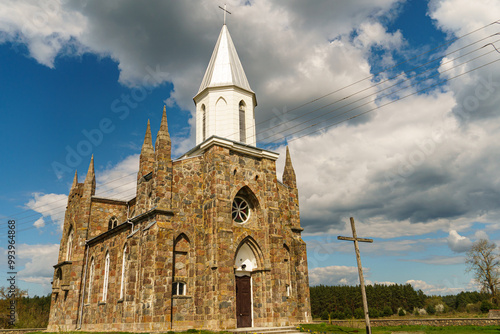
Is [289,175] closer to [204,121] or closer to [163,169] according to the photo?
[204,121]

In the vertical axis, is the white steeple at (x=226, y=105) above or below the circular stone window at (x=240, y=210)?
above

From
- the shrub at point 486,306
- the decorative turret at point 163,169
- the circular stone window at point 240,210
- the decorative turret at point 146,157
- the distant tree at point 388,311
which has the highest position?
the decorative turret at point 146,157

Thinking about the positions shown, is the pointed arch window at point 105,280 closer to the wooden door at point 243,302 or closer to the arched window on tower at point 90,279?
the arched window on tower at point 90,279

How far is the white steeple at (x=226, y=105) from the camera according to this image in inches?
1021

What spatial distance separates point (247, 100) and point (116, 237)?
46.2ft

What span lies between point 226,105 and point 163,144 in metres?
6.06

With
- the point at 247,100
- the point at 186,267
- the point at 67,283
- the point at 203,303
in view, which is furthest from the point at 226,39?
the point at 67,283

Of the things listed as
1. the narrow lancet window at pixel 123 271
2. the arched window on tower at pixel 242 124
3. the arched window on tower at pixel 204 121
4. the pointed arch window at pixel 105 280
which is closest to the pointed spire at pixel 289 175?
the arched window on tower at pixel 242 124

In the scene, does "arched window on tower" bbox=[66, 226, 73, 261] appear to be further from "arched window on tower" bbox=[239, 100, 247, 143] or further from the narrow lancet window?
"arched window on tower" bbox=[239, 100, 247, 143]

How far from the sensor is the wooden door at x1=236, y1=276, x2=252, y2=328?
2189cm

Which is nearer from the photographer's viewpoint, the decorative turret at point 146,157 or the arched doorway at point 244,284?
the arched doorway at point 244,284

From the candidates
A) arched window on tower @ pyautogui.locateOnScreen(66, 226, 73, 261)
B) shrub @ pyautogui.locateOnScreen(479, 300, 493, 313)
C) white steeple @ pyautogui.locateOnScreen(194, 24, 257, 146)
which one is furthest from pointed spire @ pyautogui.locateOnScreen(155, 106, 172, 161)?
shrub @ pyautogui.locateOnScreen(479, 300, 493, 313)

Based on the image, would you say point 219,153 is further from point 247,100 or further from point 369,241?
point 369,241

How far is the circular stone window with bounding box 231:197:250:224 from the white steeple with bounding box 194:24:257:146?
4.46 m
